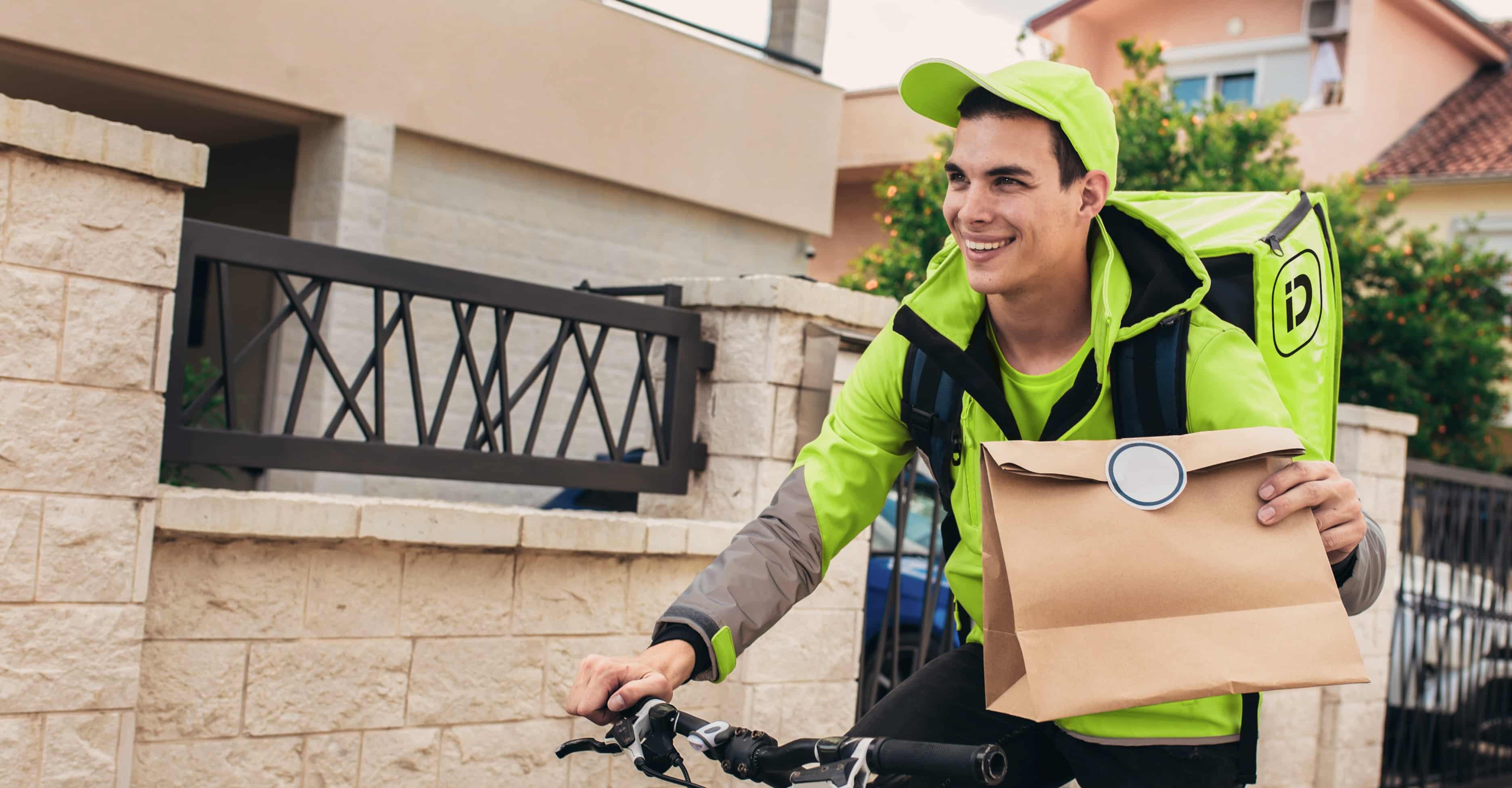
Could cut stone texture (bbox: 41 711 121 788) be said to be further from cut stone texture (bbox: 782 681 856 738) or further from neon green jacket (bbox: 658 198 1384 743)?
cut stone texture (bbox: 782 681 856 738)

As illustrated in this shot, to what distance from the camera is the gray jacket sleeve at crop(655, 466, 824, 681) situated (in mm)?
2244

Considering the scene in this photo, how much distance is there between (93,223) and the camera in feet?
11.4

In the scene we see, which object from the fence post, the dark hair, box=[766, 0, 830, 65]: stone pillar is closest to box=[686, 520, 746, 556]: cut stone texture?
the dark hair

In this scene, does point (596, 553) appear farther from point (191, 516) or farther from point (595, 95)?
point (595, 95)

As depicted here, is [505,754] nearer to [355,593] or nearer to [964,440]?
[355,593]

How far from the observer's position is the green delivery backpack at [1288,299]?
233 cm

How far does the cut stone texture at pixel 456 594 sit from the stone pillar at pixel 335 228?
169 inches

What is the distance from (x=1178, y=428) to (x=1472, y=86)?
2533 centimetres

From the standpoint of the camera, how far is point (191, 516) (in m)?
3.77

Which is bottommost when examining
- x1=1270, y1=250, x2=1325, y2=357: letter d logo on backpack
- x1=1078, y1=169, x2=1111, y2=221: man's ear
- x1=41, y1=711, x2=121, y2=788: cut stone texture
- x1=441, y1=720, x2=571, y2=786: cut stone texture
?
x1=441, y1=720, x2=571, y2=786: cut stone texture

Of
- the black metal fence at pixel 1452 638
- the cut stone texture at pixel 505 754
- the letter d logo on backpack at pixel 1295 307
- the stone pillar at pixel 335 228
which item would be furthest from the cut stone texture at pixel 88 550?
the black metal fence at pixel 1452 638

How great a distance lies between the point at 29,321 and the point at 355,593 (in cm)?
121

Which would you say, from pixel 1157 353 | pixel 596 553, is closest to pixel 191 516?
pixel 596 553

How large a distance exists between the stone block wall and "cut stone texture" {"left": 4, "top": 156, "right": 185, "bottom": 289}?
2.11 feet
